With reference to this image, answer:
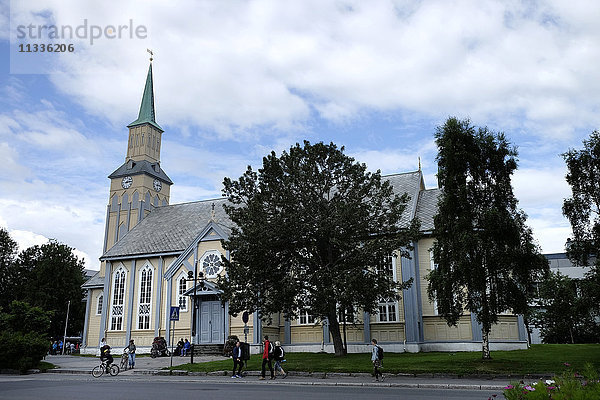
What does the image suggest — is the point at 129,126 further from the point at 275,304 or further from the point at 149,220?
the point at 275,304

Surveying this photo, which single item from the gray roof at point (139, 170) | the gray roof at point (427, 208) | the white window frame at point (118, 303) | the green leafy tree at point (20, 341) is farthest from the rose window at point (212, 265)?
the gray roof at point (139, 170)

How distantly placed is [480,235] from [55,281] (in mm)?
56944

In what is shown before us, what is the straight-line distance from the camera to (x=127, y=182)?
5100 centimetres

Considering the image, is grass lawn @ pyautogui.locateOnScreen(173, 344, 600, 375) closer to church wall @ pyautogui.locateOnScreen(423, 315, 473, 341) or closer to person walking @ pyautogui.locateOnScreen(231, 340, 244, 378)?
person walking @ pyautogui.locateOnScreen(231, 340, 244, 378)

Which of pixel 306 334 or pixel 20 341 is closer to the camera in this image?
pixel 20 341

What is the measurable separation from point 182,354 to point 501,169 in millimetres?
23314

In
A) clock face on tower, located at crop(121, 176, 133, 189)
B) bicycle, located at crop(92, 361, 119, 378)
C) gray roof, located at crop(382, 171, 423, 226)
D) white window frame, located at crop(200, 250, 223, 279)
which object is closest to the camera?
bicycle, located at crop(92, 361, 119, 378)

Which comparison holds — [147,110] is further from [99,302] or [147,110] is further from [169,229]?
[99,302]

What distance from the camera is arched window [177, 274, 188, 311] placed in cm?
3631

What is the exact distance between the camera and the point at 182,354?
3338 centimetres

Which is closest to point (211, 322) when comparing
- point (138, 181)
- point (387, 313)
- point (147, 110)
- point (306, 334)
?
point (306, 334)

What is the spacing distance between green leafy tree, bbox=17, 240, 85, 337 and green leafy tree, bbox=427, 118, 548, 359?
53450 millimetres

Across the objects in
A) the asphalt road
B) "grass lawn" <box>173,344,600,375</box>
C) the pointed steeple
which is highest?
the pointed steeple

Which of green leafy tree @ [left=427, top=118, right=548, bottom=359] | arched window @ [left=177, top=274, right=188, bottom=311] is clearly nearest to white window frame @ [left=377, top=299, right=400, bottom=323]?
green leafy tree @ [left=427, top=118, right=548, bottom=359]
